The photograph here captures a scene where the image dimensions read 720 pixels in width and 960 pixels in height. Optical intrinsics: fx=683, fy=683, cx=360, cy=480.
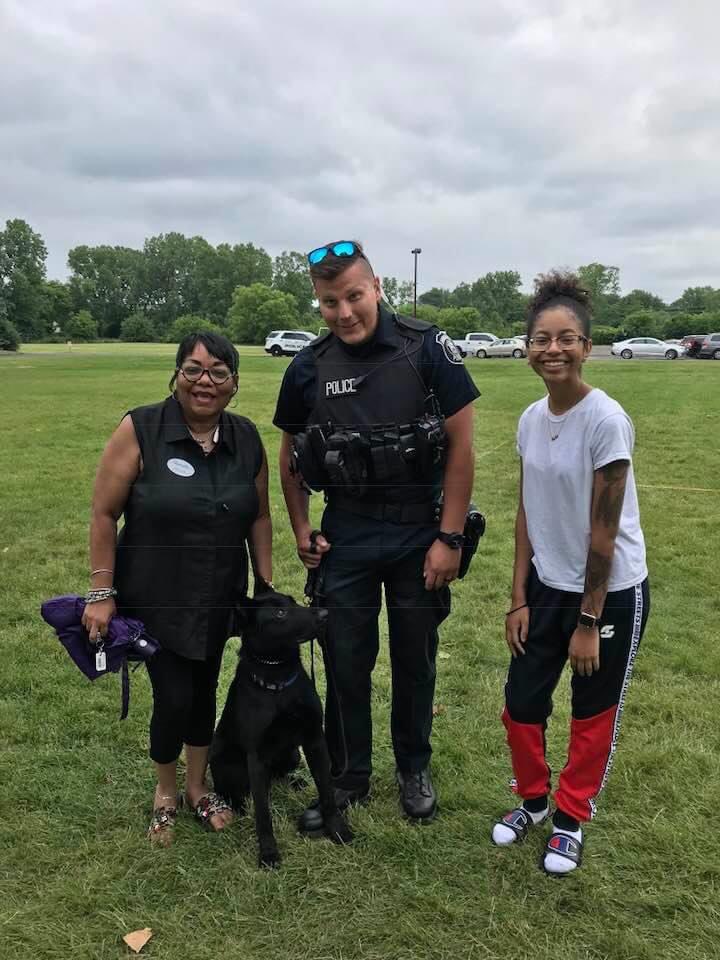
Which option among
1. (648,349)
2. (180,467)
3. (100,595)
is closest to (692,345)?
(648,349)

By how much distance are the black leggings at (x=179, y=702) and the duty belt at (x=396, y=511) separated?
34.6 inches

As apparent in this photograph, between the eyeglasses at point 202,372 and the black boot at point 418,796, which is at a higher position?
the eyeglasses at point 202,372

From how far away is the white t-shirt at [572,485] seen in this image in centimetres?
244

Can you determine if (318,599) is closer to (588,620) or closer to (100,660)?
(100,660)

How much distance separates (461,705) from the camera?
4141 mm

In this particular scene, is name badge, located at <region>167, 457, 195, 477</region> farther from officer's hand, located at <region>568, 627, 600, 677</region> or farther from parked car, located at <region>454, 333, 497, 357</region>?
parked car, located at <region>454, 333, 497, 357</region>

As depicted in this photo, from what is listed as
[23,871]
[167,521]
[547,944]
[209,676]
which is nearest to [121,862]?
[23,871]

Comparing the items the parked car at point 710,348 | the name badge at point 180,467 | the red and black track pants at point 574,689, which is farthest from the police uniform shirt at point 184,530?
the parked car at point 710,348

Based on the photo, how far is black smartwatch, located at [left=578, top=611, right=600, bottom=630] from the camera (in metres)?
2.54

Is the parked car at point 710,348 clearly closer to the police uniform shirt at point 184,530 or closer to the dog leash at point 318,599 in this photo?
the dog leash at point 318,599

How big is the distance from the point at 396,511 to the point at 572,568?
75cm

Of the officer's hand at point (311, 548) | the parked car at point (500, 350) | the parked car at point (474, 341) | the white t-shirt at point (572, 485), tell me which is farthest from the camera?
the parked car at point (474, 341)

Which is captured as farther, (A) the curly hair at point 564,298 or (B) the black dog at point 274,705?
(B) the black dog at point 274,705

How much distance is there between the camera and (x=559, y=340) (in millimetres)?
2506
